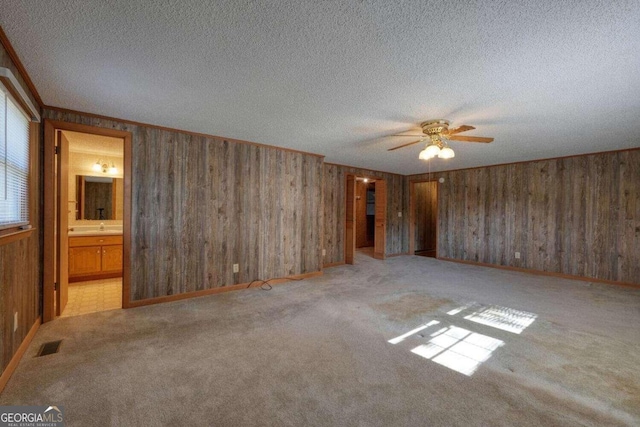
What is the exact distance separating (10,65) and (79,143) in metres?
3.06

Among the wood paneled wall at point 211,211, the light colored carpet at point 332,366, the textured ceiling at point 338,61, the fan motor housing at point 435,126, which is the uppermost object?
the textured ceiling at point 338,61

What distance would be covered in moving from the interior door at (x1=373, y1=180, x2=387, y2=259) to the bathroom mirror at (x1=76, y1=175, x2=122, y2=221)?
5881 millimetres

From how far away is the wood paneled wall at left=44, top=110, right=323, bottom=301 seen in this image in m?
3.34

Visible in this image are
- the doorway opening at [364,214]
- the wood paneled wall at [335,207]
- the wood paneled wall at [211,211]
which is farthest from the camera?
the doorway opening at [364,214]

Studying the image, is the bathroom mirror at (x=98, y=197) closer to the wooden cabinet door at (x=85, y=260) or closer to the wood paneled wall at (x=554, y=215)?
the wooden cabinet door at (x=85, y=260)

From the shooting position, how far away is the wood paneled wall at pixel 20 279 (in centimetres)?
179

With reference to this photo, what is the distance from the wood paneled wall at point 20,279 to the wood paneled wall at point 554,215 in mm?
7297

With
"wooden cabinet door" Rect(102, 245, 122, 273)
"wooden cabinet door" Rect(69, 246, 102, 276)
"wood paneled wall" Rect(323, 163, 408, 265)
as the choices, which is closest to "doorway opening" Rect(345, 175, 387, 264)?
"wood paneled wall" Rect(323, 163, 408, 265)

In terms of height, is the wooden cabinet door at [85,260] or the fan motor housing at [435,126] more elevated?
the fan motor housing at [435,126]

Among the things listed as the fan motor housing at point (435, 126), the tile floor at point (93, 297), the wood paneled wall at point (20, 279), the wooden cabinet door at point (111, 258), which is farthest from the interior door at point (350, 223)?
the wood paneled wall at point (20, 279)

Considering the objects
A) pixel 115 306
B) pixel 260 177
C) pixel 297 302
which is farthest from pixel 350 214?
pixel 115 306

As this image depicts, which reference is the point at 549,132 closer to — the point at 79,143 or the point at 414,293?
the point at 414,293

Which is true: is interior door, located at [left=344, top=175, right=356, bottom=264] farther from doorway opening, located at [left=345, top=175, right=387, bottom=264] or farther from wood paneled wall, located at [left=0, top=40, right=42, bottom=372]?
wood paneled wall, located at [left=0, top=40, right=42, bottom=372]

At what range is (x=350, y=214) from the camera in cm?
621
